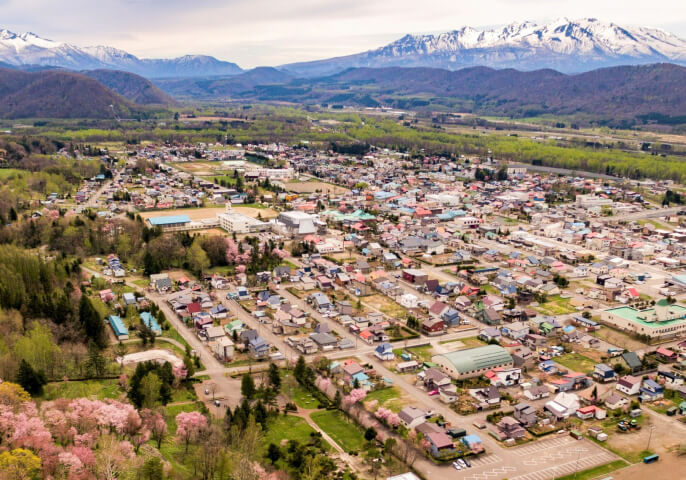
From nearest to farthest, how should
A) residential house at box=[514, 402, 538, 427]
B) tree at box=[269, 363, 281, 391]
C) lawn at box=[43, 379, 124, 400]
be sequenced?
residential house at box=[514, 402, 538, 427] → lawn at box=[43, 379, 124, 400] → tree at box=[269, 363, 281, 391]

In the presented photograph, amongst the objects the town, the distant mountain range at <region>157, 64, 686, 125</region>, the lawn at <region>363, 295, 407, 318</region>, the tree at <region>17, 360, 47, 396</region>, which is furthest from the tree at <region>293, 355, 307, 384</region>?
the distant mountain range at <region>157, 64, 686, 125</region>

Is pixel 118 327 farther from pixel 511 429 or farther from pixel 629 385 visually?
pixel 629 385

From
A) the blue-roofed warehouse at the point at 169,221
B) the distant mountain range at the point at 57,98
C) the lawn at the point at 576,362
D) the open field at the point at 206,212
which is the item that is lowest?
the lawn at the point at 576,362

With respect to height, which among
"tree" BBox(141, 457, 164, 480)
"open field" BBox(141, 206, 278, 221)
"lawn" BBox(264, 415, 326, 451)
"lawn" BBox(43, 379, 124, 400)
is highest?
"open field" BBox(141, 206, 278, 221)

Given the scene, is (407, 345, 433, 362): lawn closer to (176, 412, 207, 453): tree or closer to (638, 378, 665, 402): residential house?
(638, 378, 665, 402): residential house

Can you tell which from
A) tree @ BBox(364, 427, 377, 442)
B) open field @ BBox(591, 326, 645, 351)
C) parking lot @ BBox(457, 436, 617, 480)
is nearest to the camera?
parking lot @ BBox(457, 436, 617, 480)

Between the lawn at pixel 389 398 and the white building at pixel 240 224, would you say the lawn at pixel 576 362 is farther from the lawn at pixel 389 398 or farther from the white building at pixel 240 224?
the white building at pixel 240 224

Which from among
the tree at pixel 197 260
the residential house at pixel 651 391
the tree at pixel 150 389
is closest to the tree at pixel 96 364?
the tree at pixel 150 389
